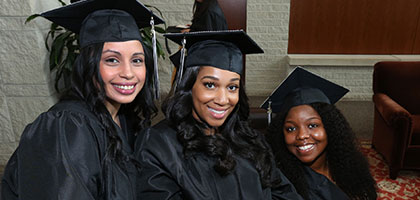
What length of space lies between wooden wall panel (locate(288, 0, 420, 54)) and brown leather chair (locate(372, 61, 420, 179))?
79.2 inches

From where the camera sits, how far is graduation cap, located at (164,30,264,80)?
4.82ft

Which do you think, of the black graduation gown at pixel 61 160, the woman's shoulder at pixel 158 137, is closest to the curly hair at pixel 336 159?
the woman's shoulder at pixel 158 137

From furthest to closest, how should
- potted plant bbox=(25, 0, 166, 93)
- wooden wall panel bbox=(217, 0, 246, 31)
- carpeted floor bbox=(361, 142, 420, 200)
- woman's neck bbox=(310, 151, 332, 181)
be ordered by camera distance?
wooden wall panel bbox=(217, 0, 246, 31)
carpeted floor bbox=(361, 142, 420, 200)
potted plant bbox=(25, 0, 166, 93)
woman's neck bbox=(310, 151, 332, 181)

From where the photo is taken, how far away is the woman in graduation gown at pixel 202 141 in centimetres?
140

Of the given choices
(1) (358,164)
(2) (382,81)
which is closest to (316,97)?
(1) (358,164)

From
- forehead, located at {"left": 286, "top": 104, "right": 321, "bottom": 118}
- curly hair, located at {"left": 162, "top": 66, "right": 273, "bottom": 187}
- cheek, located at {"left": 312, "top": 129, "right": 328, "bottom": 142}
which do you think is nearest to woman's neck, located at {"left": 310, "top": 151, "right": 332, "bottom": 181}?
cheek, located at {"left": 312, "top": 129, "right": 328, "bottom": 142}

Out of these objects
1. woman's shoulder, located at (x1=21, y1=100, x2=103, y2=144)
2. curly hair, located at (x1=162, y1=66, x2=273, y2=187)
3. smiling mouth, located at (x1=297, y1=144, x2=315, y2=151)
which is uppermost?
woman's shoulder, located at (x1=21, y1=100, x2=103, y2=144)

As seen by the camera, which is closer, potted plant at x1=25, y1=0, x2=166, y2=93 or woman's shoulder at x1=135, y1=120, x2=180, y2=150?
woman's shoulder at x1=135, y1=120, x2=180, y2=150

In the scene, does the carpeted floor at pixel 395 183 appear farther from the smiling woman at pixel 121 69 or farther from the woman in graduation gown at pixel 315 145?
the smiling woman at pixel 121 69

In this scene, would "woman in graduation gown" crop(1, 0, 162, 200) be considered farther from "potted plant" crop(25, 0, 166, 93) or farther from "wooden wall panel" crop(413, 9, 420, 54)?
"wooden wall panel" crop(413, 9, 420, 54)

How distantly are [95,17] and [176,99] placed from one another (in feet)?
1.61

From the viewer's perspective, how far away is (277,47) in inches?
222

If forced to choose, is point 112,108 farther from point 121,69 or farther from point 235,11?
point 235,11

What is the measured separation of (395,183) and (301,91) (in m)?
1.98
